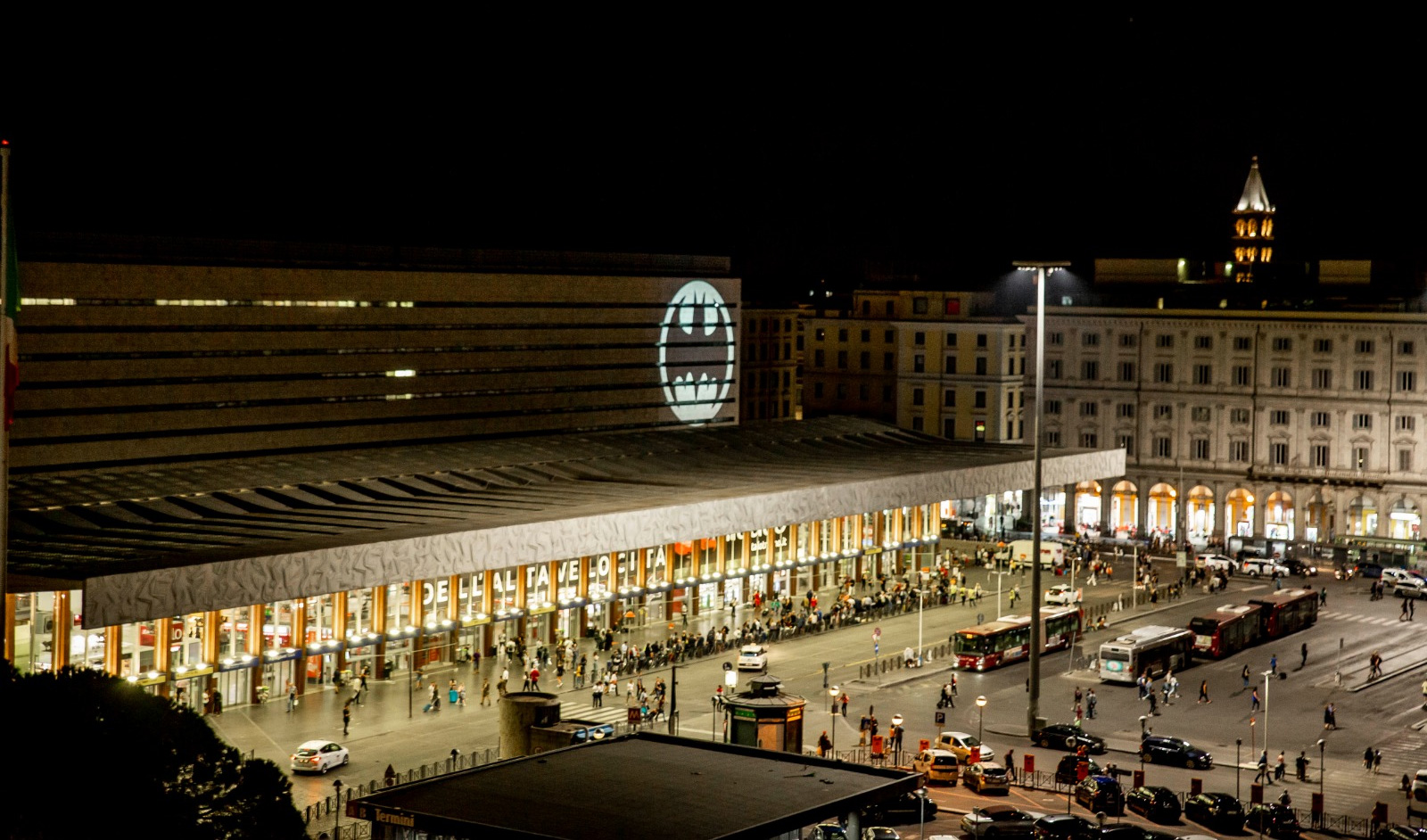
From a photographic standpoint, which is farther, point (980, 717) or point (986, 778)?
point (980, 717)

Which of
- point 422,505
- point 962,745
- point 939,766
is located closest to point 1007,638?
point 962,745

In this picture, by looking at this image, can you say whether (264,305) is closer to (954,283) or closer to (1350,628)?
(1350,628)

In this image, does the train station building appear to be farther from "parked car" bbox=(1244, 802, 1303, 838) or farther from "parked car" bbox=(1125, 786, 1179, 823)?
"parked car" bbox=(1244, 802, 1303, 838)

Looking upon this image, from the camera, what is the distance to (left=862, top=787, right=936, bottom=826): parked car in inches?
1874

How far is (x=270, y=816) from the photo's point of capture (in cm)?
2845

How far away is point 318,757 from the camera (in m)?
53.0

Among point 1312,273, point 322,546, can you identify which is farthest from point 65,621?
point 1312,273

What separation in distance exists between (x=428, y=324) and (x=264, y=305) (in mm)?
11570

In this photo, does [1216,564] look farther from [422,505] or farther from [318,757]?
[318,757]

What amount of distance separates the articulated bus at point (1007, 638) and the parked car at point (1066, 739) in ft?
45.9

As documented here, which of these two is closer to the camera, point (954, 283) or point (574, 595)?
point (574, 595)

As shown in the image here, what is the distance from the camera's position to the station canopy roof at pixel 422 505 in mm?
55875

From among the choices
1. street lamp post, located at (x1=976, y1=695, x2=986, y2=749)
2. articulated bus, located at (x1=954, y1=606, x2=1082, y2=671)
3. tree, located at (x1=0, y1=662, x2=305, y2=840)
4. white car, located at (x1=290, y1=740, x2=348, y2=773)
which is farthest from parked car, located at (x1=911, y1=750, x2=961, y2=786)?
tree, located at (x1=0, y1=662, x2=305, y2=840)

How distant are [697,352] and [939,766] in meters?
61.5
